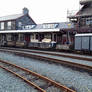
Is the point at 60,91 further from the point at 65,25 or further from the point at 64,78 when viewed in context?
the point at 65,25

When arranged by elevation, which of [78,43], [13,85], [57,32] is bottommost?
[13,85]

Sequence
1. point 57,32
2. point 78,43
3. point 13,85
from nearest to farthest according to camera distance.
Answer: point 13,85, point 78,43, point 57,32

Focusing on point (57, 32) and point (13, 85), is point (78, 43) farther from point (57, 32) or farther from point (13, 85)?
point (13, 85)

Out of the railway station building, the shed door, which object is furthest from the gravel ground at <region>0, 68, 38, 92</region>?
the railway station building

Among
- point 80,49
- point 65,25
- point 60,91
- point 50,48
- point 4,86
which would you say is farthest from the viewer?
point 65,25

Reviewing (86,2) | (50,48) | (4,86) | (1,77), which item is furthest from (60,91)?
(86,2)

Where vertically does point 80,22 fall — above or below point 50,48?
above

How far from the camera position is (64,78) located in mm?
6641

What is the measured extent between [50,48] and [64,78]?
13.5m

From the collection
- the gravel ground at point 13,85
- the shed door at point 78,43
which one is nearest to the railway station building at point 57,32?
the shed door at point 78,43

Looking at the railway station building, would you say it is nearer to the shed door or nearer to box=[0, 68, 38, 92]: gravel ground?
the shed door

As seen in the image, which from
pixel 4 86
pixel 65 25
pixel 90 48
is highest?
pixel 65 25

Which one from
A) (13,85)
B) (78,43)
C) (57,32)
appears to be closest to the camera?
(13,85)

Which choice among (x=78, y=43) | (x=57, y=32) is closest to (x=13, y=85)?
(x=78, y=43)
